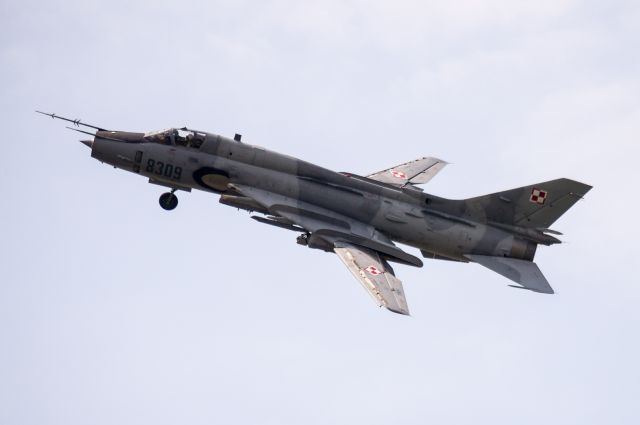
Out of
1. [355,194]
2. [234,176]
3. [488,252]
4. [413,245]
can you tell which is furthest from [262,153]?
[488,252]

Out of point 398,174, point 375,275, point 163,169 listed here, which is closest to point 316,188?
point 375,275

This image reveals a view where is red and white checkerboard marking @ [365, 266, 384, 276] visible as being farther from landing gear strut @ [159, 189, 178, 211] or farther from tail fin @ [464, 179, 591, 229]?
landing gear strut @ [159, 189, 178, 211]

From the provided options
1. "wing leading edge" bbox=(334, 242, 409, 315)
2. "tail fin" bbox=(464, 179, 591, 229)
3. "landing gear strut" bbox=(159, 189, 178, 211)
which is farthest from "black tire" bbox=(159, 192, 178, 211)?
"tail fin" bbox=(464, 179, 591, 229)

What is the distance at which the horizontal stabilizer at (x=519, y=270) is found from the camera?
38.8 metres

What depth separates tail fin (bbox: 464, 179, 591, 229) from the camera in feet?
132

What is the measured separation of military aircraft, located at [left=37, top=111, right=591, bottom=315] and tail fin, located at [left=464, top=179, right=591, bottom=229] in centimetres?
4

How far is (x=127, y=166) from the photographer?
39.9 meters

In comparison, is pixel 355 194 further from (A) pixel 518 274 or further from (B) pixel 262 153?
(A) pixel 518 274

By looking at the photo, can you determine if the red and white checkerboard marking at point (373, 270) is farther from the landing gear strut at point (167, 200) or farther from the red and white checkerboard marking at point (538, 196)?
the landing gear strut at point (167, 200)

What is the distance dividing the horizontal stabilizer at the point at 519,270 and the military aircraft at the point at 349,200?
4 centimetres

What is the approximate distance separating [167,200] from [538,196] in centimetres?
1393

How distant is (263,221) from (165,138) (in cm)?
497

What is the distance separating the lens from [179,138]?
39906 millimetres

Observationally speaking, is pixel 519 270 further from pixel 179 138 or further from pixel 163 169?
pixel 163 169
